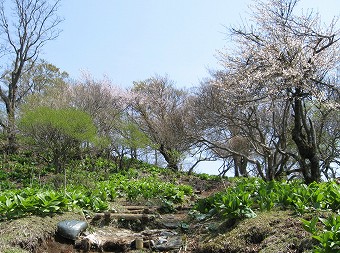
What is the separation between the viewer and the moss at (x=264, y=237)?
484 cm

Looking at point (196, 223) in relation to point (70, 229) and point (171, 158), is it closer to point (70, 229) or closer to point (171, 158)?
point (70, 229)

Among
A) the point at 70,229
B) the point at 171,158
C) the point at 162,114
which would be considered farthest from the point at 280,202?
the point at 162,114

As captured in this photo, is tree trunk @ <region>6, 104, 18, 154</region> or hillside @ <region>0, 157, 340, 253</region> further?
tree trunk @ <region>6, 104, 18, 154</region>

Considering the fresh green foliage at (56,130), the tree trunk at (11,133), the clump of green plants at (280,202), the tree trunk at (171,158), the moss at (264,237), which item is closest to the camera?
the moss at (264,237)

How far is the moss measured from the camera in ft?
15.9

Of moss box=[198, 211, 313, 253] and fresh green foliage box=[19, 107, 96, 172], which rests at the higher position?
fresh green foliage box=[19, 107, 96, 172]

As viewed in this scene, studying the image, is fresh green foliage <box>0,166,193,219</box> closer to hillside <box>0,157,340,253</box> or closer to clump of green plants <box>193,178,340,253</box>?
hillside <box>0,157,340,253</box>

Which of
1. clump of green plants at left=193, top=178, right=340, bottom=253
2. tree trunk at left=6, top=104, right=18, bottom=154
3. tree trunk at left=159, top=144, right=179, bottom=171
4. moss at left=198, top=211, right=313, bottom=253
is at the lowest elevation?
moss at left=198, top=211, right=313, bottom=253

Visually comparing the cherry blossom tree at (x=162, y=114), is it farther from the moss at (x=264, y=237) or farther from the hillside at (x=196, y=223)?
the moss at (x=264, y=237)

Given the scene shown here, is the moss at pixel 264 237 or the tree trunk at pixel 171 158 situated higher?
the tree trunk at pixel 171 158

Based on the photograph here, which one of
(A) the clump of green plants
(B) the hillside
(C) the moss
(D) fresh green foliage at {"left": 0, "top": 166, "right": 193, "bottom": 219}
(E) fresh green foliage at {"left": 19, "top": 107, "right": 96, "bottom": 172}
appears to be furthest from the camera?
(E) fresh green foliage at {"left": 19, "top": 107, "right": 96, "bottom": 172}

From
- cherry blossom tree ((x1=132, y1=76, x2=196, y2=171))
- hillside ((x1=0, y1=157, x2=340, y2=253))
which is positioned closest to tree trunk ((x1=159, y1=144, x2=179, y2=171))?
cherry blossom tree ((x1=132, y1=76, x2=196, y2=171))

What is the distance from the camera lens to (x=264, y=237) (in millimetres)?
5504

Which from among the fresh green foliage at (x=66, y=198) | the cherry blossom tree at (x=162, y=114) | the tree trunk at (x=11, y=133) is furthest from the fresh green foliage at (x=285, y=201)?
the tree trunk at (x=11, y=133)
